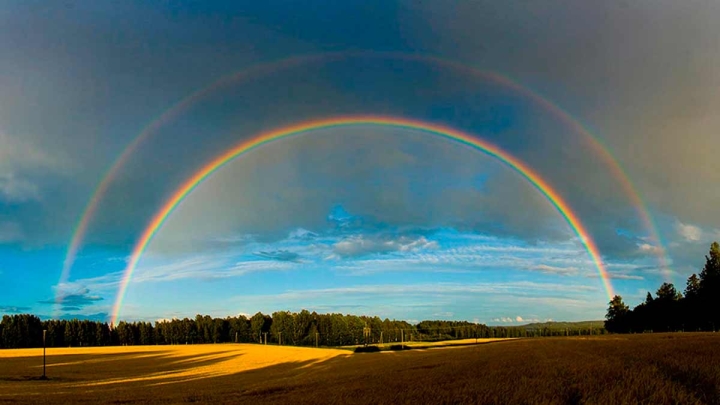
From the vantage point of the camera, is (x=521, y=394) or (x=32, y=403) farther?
(x=32, y=403)

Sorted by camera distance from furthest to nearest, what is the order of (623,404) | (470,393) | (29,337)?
(29,337)
(470,393)
(623,404)

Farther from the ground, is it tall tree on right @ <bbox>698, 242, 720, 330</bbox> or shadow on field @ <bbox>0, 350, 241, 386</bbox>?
tall tree on right @ <bbox>698, 242, 720, 330</bbox>

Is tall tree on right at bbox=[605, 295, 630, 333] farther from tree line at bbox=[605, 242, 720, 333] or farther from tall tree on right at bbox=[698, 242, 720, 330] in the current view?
tall tree on right at bbox=[698, 242, 720, 330]

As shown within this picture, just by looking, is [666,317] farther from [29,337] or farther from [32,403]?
[29,337]

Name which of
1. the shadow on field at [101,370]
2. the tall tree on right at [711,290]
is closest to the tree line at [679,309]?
the tall tree on right at [711,290]

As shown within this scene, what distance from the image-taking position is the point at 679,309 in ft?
344

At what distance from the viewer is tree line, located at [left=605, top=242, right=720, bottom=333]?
9206 centimetres

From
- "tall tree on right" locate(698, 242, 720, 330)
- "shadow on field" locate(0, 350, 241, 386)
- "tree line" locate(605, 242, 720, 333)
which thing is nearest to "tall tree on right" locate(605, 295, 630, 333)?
"tree line" locate(605, 242, 720, 333)

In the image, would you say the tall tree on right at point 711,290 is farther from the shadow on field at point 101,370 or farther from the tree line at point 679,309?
the shadow on field at point 101,370

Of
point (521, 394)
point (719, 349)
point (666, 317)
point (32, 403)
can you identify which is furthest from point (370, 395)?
point (666, 317)

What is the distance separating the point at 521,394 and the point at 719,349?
576 inches

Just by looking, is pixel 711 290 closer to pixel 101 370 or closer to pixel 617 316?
pixel 617 316

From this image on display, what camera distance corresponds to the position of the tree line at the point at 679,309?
9206cm

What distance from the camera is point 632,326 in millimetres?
125375
